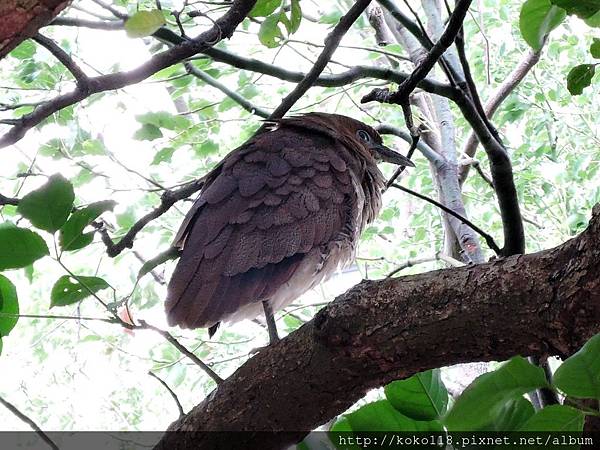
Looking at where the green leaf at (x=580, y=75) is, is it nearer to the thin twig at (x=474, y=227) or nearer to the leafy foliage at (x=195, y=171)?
the leafy foliage at (x=195, y=171)

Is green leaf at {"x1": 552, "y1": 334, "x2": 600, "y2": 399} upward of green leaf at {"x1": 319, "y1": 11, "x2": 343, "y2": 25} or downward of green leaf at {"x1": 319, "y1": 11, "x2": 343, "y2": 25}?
downward

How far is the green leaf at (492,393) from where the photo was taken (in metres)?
0.48

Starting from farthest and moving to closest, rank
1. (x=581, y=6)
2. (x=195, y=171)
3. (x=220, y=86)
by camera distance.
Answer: (x=195, y=171), (x=220, y=86), (x=581, y=6)

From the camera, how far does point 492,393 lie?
48cm

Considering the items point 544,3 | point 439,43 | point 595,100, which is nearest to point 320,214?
point 439,43

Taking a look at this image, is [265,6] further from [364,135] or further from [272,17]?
[364,135]

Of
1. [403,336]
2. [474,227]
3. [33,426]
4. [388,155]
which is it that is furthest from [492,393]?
[388,155]

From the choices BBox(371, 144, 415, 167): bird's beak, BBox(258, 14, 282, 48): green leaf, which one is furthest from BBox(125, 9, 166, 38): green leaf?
BBox(371, 144, 415, 167): bird's beak

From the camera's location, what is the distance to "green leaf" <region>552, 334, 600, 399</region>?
18.7 inches

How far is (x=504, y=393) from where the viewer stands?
48 cm

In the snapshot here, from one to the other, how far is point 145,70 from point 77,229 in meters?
0.33

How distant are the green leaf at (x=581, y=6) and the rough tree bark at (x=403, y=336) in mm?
231

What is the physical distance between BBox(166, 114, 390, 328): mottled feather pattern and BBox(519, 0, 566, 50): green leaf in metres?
0.94

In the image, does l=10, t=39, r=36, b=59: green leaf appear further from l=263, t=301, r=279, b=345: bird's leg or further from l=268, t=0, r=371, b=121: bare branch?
l=263, t=301, r=279, b=345: bird's leg
